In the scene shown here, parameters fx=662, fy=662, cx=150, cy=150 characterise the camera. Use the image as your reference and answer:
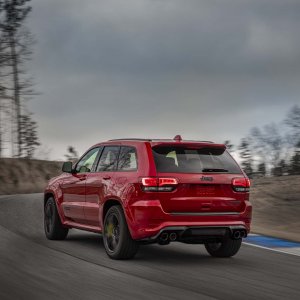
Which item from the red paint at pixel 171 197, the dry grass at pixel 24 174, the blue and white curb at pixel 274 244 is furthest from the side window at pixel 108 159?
the dry grass at pixel 24 174

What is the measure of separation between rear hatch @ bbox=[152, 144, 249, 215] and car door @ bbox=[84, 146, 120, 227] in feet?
3.00

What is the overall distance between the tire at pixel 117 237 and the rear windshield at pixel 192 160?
91cm

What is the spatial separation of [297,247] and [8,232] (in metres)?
5.12

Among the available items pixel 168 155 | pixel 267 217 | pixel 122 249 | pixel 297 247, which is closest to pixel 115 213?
pixel 122 249

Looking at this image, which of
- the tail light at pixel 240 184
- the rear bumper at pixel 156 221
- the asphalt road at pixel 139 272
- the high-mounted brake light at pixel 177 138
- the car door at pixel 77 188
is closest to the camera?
the asphalt road at pixel 139 272

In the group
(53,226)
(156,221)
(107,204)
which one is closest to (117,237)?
(107,204)

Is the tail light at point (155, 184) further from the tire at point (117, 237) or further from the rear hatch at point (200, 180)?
the tire at point (117, 237)

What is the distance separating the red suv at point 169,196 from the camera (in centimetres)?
873

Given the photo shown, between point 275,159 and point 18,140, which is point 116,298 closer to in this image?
point 18,140

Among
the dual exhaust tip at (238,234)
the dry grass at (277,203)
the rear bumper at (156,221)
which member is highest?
the rear bumper at (156,221)

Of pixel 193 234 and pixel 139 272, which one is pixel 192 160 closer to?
pixel 193 234

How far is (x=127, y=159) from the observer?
9.38 m

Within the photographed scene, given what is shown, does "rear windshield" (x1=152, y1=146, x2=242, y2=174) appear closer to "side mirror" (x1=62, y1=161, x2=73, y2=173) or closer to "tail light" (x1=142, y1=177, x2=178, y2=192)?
"tail light" (x1=142, y1=177, x2=178, y2=192)

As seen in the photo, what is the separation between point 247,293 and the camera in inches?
273
